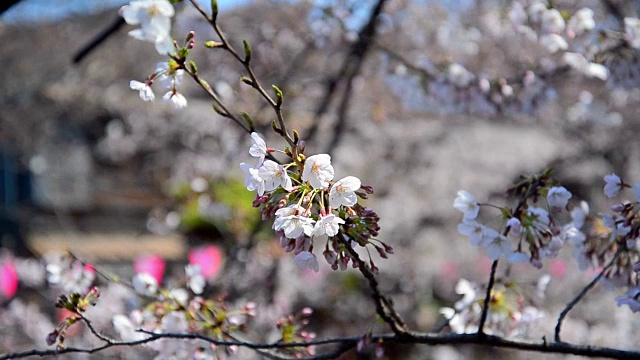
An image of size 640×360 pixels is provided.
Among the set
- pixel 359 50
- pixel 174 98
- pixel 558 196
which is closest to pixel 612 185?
pixel 558 196

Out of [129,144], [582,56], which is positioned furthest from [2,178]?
[582,56]

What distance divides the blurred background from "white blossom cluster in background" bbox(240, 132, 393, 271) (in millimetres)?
991

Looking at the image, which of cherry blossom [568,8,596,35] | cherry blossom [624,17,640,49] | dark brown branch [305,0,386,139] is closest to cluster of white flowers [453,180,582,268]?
cherry blossom [624,17,640,49]

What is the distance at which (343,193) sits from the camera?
1.09 m

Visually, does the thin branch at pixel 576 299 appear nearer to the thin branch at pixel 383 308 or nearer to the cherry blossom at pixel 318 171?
the thin branch at pixel 383 308

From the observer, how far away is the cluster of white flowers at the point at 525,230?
4.37 feet

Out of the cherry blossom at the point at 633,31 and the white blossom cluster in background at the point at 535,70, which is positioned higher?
the cherry blossom at the point at 633,31

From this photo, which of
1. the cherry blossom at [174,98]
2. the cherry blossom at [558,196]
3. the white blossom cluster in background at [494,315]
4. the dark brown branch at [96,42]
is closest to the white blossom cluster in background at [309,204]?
the cherry blossom at [174,98]

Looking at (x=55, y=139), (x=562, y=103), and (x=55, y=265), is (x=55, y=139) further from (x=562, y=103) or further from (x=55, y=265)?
(x=55, y=265)

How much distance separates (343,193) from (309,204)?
0.18 feet

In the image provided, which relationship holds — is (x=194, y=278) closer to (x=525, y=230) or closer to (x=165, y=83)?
(x=165, y=83)

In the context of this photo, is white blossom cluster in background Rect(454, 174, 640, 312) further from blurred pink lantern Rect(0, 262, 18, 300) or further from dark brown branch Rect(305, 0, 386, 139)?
blurred pink lantern Rect(0, 262, 18, 300)

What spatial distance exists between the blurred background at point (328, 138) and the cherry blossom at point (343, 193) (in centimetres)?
108

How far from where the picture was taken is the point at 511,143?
833 cm
